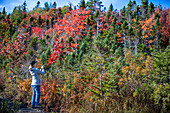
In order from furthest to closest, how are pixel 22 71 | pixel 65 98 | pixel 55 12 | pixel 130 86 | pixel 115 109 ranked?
pixel 55 12 → pixel 22 71 → pixel 65 98 → pixel 130 86 → pixel 115 109

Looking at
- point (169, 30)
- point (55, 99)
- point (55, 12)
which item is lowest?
point (55, 99)

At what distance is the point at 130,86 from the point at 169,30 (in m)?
24.8

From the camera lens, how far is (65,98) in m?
5.70

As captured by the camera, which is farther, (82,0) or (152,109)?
(82,0)

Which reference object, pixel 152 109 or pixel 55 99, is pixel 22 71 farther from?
pixel 152 109

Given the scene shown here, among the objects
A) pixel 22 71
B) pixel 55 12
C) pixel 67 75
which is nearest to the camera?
pixel 67 75

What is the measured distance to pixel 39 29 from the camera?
91.0 feet

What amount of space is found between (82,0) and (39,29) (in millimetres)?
11190

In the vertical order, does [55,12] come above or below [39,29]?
above

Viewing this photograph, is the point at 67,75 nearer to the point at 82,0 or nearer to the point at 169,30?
the point at 169,30

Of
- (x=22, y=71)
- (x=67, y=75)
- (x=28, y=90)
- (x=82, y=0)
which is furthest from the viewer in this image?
(x=82, y=0)

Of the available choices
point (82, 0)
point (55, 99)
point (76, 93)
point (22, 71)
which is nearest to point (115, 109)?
point (76, 93)

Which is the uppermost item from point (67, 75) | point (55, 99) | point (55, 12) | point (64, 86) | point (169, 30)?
point (55, 12)

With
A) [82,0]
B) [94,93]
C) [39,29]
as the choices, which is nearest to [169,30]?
[82,0]
